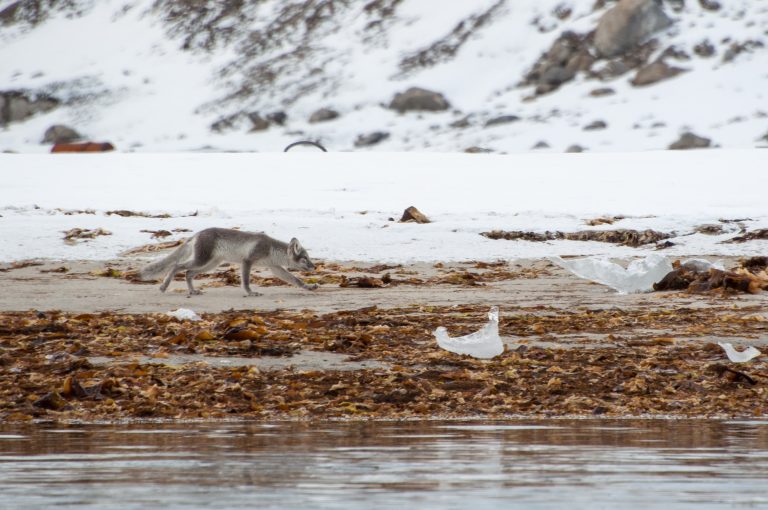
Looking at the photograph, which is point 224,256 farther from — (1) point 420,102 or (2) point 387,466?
(1) point 420,102

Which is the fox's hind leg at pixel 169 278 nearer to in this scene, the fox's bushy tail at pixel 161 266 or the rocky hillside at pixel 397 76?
the fox's bushy tail at pixel 161 266

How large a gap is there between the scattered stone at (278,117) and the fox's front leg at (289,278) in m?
35.4

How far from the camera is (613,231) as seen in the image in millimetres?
16734

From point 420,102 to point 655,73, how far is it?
906 cm

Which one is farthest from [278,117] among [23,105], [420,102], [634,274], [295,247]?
[634,274]

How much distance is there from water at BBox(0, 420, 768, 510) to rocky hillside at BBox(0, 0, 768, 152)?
1402 inches

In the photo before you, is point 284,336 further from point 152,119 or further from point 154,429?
point 152,119

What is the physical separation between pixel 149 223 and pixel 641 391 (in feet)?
38.6

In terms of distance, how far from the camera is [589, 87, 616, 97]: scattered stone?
46062mm

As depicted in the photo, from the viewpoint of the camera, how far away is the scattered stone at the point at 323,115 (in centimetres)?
4766

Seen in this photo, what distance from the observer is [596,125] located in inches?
1686

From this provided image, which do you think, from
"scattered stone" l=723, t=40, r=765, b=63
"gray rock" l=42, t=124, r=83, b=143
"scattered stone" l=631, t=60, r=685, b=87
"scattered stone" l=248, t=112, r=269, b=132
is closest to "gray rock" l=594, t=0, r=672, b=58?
"scattered stone" l=631, t=60, r=685, b=87

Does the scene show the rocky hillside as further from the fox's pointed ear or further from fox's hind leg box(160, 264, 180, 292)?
fox's hind leg box(160, 264, 180, 292)

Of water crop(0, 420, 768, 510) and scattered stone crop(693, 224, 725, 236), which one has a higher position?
scattered stone crop(693, 224, 725, 236)
